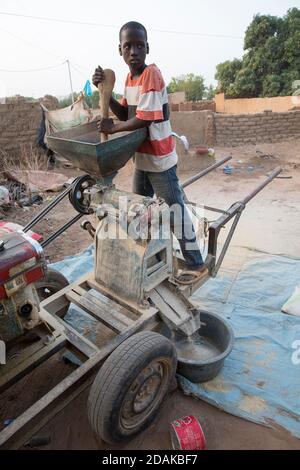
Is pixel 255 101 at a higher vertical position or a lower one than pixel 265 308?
higher

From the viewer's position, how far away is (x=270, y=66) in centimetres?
1548

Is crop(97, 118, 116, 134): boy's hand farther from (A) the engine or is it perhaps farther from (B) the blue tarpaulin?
(B) the blue tarpaulin

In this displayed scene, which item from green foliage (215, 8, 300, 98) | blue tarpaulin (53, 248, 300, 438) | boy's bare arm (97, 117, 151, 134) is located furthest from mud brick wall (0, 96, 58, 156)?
green foliage (215, 8, 300, 98)

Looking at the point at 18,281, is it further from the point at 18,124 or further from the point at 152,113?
the point at 18,124

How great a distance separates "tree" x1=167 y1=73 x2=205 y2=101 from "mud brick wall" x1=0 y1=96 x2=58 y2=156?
82.5ft

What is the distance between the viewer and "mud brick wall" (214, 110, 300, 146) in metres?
9.20

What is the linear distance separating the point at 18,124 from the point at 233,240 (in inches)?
239

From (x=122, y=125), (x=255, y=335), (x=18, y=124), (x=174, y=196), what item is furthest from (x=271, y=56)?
(x=122, y=125)

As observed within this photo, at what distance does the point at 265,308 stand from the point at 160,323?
4.13 ft

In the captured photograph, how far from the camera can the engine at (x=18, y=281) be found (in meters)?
1.72

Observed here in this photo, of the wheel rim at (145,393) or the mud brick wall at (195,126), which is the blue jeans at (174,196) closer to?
the wheel rim at (145,393)

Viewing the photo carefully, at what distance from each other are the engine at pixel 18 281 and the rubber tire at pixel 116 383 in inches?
22.6
